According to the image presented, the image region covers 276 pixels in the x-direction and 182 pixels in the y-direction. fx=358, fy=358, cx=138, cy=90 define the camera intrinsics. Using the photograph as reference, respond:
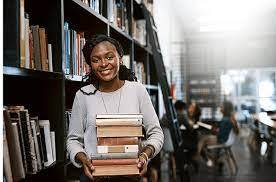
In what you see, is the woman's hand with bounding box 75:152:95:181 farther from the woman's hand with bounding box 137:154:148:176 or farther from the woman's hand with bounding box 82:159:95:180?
the woman's hand with bounding box 137:154:148:176

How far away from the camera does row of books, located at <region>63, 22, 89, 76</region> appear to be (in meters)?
1.85

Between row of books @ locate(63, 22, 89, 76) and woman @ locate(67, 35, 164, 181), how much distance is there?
10.8 inches

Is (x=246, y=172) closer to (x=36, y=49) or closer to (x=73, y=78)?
(x=73, y=78)

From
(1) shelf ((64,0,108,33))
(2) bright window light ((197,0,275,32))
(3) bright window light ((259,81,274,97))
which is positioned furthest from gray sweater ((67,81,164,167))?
(3) bright window light ((259,81,274,97))

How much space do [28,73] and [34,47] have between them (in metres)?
0.23

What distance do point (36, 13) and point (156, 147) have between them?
847 millimetres

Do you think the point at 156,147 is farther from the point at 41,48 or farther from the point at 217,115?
the point at 217,115

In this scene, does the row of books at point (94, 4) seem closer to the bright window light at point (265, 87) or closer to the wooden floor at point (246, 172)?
the wooden floor at point (246, 172)

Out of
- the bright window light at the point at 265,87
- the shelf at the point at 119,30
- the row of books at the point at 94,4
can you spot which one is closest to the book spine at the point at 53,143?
the row of books at the point at 94,4

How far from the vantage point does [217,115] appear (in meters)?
8.84

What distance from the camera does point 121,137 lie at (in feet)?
4.64

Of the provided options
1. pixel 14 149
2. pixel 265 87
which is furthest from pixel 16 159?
pixel 265 87

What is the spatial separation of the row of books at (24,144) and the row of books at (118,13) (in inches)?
46.8

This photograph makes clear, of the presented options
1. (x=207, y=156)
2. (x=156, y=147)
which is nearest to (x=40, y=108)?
(x=156, y=147)
